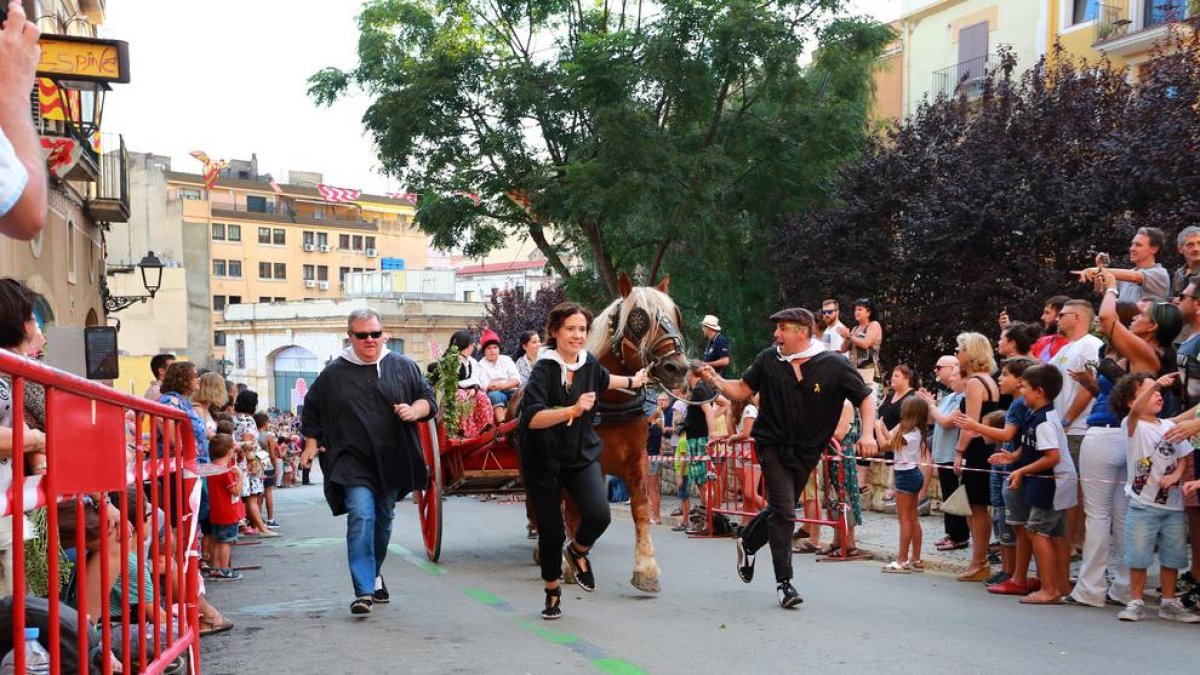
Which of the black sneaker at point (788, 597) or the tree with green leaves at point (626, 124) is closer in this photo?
the black sneaker at point (788, 597)

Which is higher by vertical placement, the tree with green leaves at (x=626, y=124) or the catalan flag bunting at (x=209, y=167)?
the catalan flag bunting at (x=209, y=167)

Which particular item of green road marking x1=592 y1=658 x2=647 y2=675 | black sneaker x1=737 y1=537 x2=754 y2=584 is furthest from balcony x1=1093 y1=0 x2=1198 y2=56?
green road marking x1=592 y1=658 x2=647 y2=675

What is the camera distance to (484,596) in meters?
8.84

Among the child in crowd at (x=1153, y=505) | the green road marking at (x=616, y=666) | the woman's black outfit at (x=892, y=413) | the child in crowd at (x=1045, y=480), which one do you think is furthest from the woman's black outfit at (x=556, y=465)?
the woman's black outfit at (x=892, y=413)

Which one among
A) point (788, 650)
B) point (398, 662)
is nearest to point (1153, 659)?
point (788, 650)

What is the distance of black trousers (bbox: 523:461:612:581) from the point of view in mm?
7977

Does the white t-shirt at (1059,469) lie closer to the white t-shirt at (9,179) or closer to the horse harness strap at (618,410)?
the horse harness strap at (618,410)

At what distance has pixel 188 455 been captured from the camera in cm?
581

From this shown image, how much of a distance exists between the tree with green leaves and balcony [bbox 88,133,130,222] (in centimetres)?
447

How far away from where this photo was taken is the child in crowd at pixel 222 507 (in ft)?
31.6

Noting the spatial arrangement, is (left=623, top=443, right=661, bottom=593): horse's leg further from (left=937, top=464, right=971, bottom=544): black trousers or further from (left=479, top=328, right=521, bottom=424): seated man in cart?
(left=937, top=464, right=971, bottom=544): black trousers

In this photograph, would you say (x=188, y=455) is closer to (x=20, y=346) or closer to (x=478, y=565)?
(x=20, y=346)

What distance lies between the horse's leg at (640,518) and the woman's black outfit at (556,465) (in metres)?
0.61

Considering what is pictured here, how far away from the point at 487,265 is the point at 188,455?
270 ft
